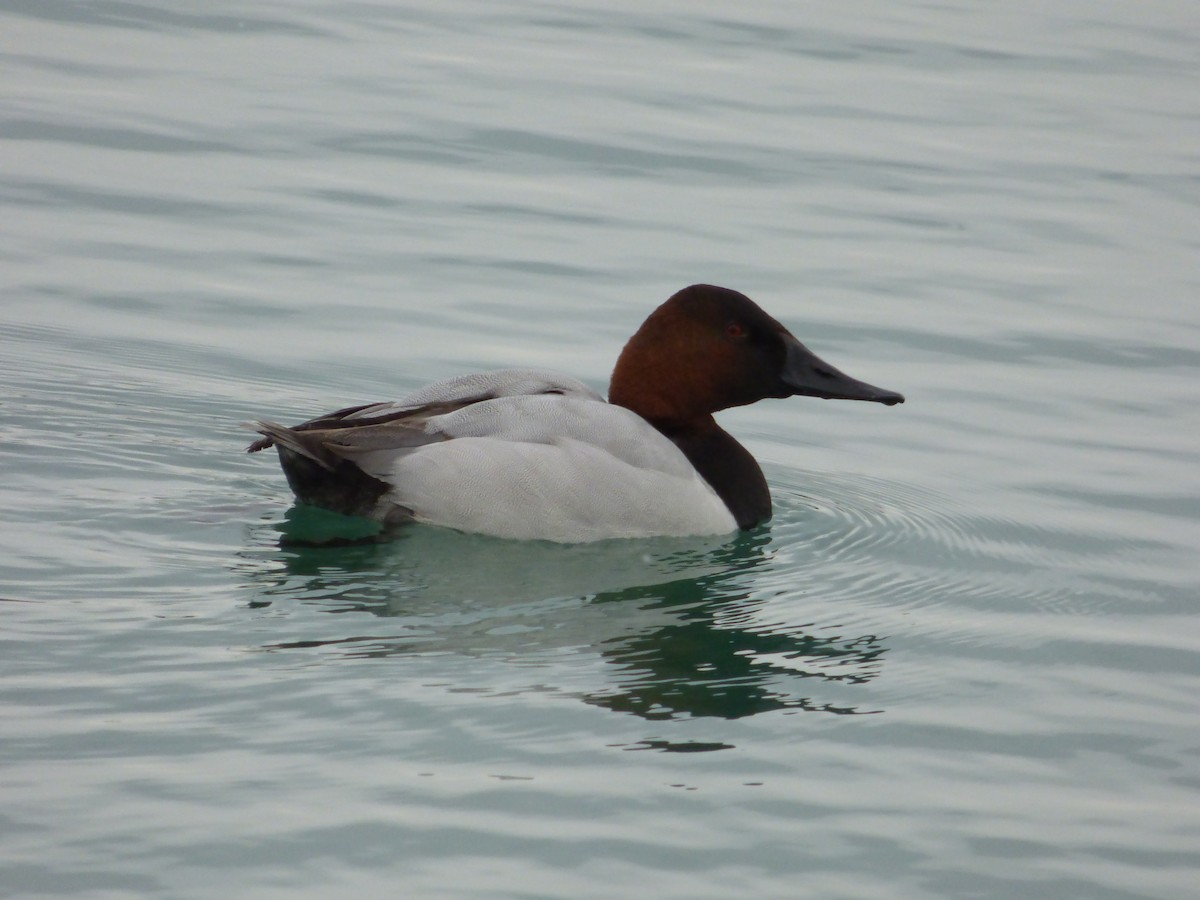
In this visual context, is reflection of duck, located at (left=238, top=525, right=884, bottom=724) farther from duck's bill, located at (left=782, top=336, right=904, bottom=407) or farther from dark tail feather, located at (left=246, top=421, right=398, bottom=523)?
duck's bill, located at (left=782, top=336, right=904, bottom=407)

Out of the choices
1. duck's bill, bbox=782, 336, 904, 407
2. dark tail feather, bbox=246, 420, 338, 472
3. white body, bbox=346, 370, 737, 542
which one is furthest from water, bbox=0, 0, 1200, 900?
duck's bill, bbox=782, 336, 904, 407

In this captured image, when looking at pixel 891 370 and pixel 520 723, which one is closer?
pixel 520 723

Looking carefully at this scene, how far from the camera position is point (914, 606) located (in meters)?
6.17

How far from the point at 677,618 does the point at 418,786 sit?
1628 mm

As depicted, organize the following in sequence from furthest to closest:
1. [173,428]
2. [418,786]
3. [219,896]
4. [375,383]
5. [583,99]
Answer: [583,99] < [375,383] < [173,428] < [418,786] < [219,896]

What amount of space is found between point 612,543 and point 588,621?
0.84 m

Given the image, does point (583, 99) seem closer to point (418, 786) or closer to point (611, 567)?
point (611, 567)

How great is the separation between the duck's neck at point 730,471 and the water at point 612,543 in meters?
0.16

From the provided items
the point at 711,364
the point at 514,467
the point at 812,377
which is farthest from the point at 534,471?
the point at 812,377

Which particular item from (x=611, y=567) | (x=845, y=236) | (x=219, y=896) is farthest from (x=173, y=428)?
(x=845, y=236)

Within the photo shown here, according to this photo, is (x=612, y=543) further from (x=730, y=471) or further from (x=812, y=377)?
(x=812, y=377)

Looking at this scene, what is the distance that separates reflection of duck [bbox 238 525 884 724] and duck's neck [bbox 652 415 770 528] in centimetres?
30

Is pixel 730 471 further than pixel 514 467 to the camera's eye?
Yes

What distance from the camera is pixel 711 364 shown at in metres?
7.13
